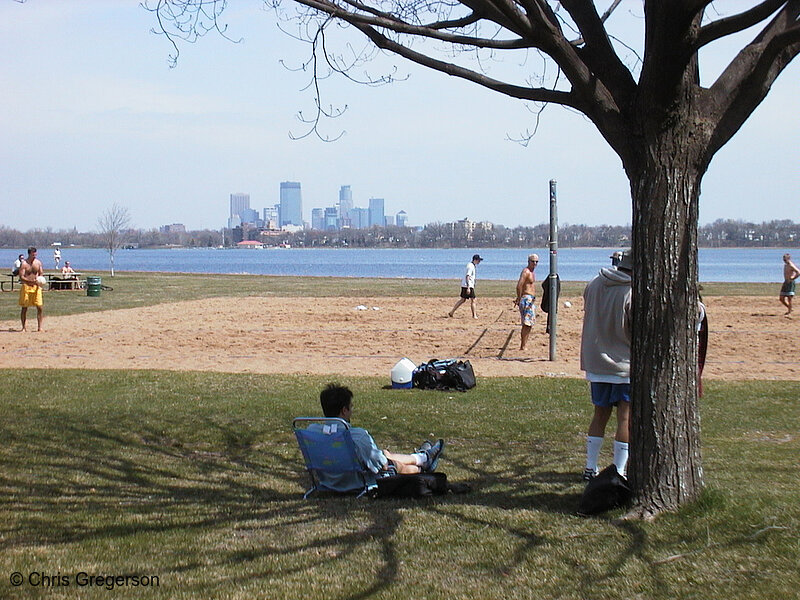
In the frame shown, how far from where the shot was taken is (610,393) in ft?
22.7

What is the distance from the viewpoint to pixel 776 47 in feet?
18.5

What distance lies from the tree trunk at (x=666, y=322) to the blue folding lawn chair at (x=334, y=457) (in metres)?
2.06

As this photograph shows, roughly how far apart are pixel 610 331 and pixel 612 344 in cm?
10

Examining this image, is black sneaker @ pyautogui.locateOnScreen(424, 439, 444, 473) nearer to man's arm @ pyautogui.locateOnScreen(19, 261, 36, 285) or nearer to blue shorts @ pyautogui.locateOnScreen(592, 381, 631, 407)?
blue shorts @ pyautogui.locateOnScreen(592, 381, 631, 407)

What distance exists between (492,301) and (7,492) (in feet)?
84.4

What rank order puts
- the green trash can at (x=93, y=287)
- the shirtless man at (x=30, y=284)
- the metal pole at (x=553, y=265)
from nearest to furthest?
the metal pole at (x=553, y=265)
the shirtless man at (x=30, y=284)
the green trash can at (x=93, y=287)

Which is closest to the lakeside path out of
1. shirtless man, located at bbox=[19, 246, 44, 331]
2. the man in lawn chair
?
shirtless man, located at bbox=[19, 246, 44, 331]

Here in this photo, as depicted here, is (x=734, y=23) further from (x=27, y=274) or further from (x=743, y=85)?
(x=27, y=274)

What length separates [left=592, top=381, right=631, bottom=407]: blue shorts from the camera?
6.88 m

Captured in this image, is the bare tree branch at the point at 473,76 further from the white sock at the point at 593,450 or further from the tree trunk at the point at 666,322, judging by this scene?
the white sock at the point at 593,450

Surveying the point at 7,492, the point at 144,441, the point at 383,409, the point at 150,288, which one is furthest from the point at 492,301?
the point at 7,492

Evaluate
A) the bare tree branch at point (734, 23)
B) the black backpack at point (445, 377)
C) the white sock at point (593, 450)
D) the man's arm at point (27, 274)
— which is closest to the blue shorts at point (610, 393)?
the white sock at point (593, 450)

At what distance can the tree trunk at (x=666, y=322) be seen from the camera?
18.9 ft

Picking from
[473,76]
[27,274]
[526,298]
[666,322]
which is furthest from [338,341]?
[666,322]
